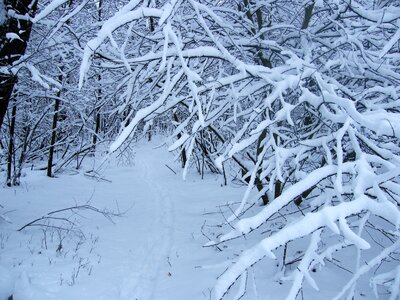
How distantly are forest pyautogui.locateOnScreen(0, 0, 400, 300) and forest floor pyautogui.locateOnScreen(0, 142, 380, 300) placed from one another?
0.10 ft

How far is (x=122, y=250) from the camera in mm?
6418

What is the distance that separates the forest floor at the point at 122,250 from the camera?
4.73m

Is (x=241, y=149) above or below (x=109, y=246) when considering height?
above

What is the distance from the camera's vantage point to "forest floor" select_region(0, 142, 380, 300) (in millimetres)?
4730

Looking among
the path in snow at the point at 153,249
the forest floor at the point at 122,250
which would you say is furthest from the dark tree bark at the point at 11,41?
the path in snow at the point at 153,249

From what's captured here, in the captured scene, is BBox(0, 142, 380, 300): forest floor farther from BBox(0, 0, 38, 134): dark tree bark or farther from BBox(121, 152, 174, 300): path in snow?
BBox(0, 0, 38, 134): dark tree bark

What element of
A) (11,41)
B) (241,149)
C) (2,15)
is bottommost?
(241,149)

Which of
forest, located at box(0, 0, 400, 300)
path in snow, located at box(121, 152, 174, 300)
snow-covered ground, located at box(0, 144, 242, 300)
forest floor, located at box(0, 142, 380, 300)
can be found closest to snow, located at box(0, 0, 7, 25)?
forest, located at box(0, 0, 400, 300)

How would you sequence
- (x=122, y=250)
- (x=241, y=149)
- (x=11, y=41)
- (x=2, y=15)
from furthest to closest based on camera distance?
1. (x=122, y=250)
2. (x=11, y=41)
3. (x=2, y=15)
4. (x=241, y=149)

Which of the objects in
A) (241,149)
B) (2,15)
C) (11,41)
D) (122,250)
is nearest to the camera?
(241,149)

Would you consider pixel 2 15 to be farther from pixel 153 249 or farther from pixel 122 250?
pixel 153 249

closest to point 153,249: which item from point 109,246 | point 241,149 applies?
point 109,246

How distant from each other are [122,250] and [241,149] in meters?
4.25

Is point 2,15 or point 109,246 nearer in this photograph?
point 2,15
